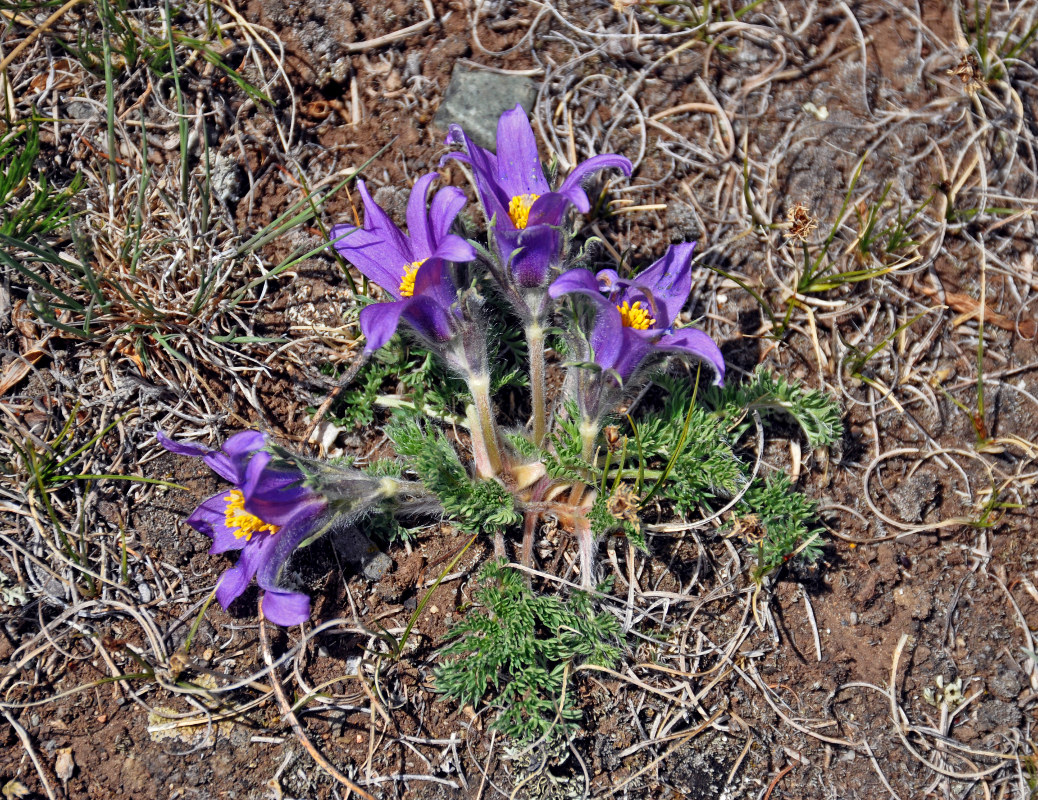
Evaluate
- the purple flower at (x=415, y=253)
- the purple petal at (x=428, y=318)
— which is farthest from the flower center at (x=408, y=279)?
the purple petal at (x=428, y=318)

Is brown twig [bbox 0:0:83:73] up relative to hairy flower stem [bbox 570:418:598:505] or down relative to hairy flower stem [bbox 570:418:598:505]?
up

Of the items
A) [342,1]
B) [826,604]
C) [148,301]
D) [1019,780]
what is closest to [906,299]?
[826,604]

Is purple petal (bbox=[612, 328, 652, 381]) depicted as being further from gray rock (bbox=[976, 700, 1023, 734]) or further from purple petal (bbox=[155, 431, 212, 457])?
gray rock (bbox=[976, 700, 1023, 734])

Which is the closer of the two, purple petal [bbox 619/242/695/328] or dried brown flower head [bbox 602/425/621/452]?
purple petal [bbox 619/242/695/328]

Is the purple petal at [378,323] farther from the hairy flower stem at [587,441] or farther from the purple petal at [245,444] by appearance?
the hairy flower stem at [587,441]

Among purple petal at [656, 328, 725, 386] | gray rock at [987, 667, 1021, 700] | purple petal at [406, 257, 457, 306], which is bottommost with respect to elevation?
gray rock at [987, 667, 1021, 700]

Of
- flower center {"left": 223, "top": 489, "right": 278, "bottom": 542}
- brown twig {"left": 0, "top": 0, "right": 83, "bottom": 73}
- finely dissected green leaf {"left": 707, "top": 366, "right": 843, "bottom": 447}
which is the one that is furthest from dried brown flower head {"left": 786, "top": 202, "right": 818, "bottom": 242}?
brown twig {"left": 0, "top": 0, "right": 83, "bottom": 73}

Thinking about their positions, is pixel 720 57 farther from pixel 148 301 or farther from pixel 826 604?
pixel 148 301
